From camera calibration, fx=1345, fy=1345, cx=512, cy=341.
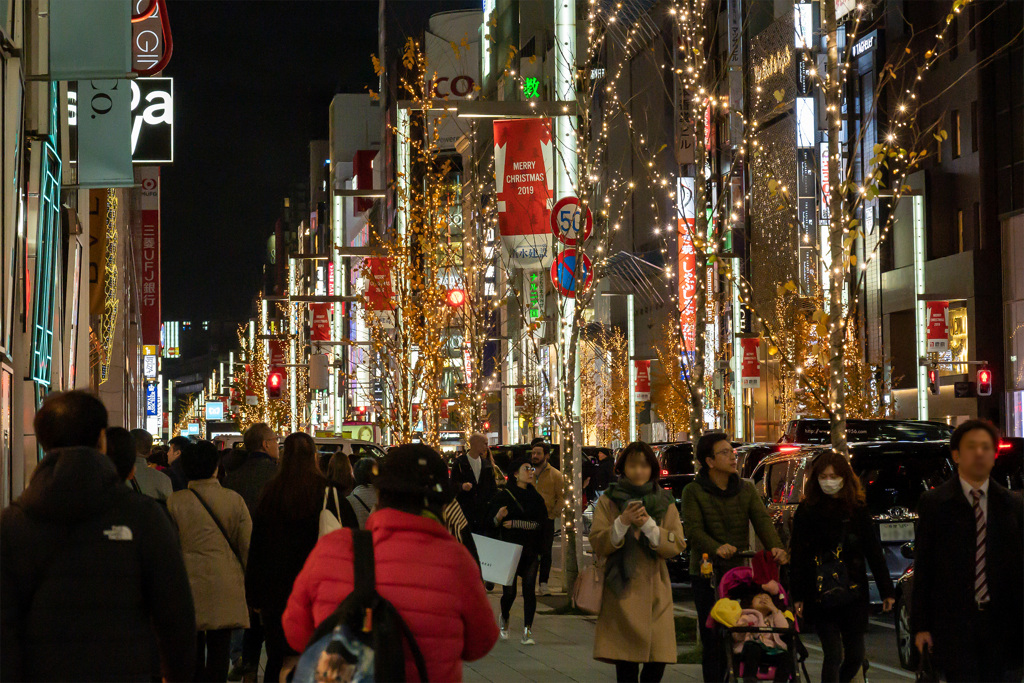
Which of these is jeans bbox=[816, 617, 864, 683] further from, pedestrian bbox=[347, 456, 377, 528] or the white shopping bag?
pedestrian bbox=[347, 456, 377, 528]

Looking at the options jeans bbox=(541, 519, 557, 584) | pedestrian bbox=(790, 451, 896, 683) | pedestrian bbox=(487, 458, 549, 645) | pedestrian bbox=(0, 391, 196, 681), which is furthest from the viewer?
jeans bbox=(541, 519, 557, 584)

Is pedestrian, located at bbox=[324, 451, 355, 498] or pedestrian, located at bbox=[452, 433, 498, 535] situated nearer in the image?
pedestrian, located at bbox=[324, 451, 355, 498]

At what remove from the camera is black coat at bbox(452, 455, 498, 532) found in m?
14.8

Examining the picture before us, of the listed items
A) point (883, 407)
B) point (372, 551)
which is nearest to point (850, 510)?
point (372, 551)

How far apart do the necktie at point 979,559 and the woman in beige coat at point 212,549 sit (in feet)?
12.7

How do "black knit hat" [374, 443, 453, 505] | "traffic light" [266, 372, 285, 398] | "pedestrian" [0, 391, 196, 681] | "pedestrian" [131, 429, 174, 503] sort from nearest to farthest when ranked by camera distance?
"pedestrian" [0, 391, 196, 681]
"black knit hat" [374, 443, 453, 505]
"pedestrian" [131, 429, 174, 503]
"traffic light" [266, 372, 285, 398]

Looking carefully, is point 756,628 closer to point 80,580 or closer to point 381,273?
point 80,580

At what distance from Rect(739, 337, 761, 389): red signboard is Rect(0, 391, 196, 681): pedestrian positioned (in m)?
52.9

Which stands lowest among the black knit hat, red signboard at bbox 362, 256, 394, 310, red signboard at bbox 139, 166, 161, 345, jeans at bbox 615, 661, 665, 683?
jeans at bbox 615, 661, 665, 683

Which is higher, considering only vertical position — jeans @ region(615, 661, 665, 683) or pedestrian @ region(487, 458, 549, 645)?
pedestrian @ region(487, 458, 549, 645)

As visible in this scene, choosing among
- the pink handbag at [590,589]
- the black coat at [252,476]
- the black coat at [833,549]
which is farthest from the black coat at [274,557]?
the black coat at [833,549]

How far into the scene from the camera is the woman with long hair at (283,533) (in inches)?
287

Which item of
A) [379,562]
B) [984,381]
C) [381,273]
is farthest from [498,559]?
[984,381]

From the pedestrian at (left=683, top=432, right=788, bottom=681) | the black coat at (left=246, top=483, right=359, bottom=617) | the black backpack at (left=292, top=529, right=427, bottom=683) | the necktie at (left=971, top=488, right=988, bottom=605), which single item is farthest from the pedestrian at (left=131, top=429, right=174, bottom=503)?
the necktie at (left=971, top=488, right=988, bottom=605)
